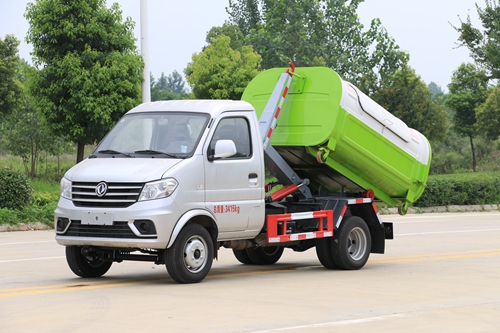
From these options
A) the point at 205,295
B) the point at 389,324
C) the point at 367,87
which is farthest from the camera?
the point at 367,87

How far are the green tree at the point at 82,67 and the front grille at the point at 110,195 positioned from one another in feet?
57.7

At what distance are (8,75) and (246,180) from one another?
31.9 m

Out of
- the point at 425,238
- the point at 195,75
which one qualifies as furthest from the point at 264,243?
the point at 195,75

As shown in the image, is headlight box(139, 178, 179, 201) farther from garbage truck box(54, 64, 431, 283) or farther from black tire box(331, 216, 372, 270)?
black tire box(331, 216, 372, 270)

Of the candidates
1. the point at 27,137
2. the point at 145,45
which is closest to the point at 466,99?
the point at 27,137

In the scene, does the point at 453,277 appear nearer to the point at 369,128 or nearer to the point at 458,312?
the point at 369,128

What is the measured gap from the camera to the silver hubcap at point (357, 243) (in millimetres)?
13391

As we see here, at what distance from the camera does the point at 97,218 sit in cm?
1061

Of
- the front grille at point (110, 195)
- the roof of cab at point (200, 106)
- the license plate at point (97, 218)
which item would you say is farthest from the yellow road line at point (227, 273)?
the roof of cab at point (200, 106)

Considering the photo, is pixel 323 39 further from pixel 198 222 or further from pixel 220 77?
pixel 198 222

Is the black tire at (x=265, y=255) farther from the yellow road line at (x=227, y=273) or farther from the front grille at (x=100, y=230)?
the front grille at (x=100, y=230)

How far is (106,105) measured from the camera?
2847cm

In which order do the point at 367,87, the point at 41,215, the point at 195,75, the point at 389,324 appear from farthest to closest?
1. the point at 367,87
2. the point at 195,75
3. the point at 41,215
4. the point at 389,324

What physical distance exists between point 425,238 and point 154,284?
978cm
